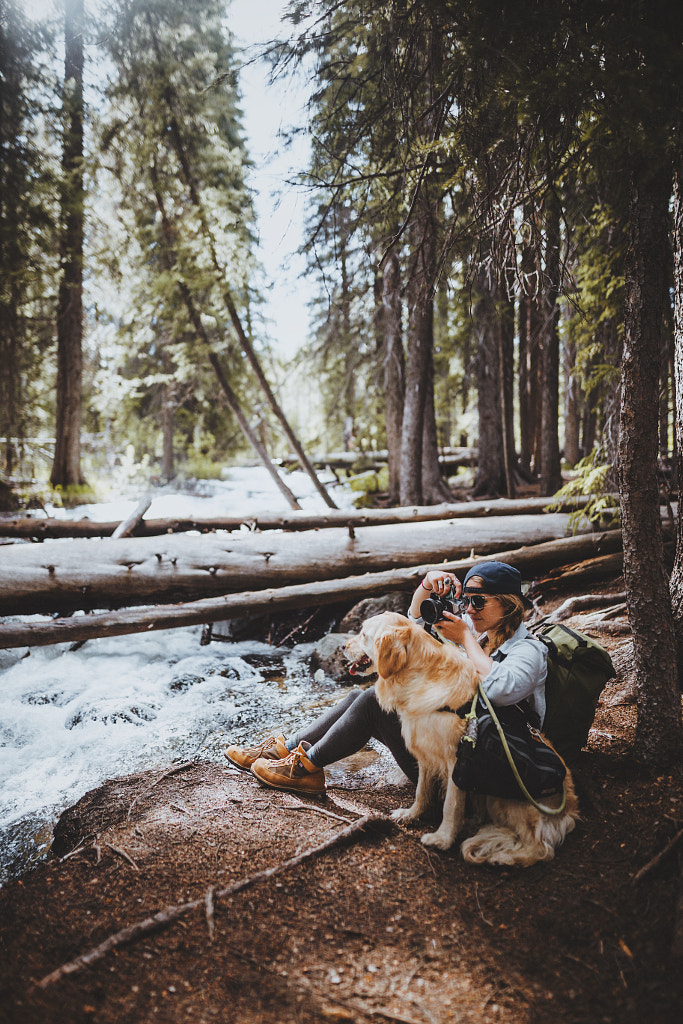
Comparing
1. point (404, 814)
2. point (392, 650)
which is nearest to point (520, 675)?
point (392, 650)

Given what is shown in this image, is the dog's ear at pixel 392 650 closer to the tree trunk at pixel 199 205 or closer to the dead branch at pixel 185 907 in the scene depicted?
the dead branch at pixel 185 907

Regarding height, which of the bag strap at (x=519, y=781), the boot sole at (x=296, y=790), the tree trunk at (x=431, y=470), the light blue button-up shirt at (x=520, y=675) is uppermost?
→ the tree trunk at (x=431, y=470)

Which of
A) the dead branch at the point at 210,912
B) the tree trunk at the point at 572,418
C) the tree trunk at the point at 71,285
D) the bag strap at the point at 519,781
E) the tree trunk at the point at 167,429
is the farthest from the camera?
the tree trunk at the point at 167,429

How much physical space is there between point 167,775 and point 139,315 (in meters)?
13.6

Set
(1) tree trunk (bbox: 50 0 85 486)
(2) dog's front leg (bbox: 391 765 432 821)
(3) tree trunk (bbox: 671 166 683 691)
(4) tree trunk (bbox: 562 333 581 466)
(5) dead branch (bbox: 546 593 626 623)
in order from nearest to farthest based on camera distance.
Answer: (2) dog's front leg (bbox: 391 765 432 821)
(3) tree trunk (bbox: 671 166 683 691)
(5) dead branch (bbox: 546 593 626 623)
(1) tree trunk (bbox: 50 0 85 486)
(4) tree trunk (bbox: 562 333 581 466)

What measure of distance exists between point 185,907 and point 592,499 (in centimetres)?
633

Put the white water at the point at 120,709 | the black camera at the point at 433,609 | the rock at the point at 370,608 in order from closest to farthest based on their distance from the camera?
the black camera at the point at 433,609 < the white water at the point at 120,709 < the rock at the point at 370,608

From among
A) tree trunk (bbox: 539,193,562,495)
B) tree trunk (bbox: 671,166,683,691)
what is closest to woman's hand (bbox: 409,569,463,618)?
tree trunk (bbox: 671,166,683,691)

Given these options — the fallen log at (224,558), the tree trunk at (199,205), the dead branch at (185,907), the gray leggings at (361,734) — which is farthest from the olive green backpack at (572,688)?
the tree trunk at (199,205)

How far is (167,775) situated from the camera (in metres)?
3.60

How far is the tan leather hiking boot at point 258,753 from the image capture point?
3.46 metres

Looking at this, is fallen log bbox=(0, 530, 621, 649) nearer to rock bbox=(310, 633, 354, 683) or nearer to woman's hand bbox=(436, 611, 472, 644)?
rock bbox=(310, 633, 354, 683)

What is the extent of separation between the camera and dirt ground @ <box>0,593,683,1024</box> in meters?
1.68

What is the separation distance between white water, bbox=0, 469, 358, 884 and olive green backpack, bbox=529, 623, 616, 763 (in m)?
2.66
